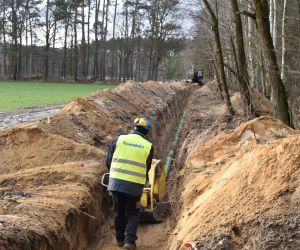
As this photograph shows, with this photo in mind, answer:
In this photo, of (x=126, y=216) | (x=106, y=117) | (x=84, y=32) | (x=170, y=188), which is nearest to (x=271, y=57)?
(x=170, y=188)

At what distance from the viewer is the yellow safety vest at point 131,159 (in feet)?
23.4

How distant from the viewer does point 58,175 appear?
27.8ft

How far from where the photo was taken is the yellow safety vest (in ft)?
23.4

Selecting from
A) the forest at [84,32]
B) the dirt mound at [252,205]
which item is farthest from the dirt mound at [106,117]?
the forest at [84,32]

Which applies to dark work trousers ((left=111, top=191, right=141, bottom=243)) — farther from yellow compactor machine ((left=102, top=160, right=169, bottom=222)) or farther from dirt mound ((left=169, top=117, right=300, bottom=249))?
dirt mound ((left=169, top=117, right=300, bottom=249))

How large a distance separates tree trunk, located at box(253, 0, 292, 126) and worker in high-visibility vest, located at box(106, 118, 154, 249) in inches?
117

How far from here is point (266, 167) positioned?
573cm

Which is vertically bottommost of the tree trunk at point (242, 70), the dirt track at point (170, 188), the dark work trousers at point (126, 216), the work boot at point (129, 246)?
the work boot at point (129, 246)

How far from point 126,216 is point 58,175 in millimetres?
1680

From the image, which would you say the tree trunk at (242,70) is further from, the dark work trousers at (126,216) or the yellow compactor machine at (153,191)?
the dark work trousers at (126,216)

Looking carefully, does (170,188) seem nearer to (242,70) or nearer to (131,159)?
(131,159)

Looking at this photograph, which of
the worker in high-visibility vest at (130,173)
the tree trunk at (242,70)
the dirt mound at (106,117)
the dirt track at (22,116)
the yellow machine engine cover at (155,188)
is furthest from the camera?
the dirt track at (22,116)

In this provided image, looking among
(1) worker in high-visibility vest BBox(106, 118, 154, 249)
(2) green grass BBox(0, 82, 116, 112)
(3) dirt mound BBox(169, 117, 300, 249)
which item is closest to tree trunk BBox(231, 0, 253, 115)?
(3) dirt mound BBox(169, 117, 300, 249)

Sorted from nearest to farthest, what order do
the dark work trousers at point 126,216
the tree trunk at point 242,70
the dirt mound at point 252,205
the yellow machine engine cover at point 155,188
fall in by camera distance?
the dirt mound at point 252,205 < the dark work trousers at point 126,216 < the yellow machine engine cover at point 155,188 < the tree trunk at point 242,70
